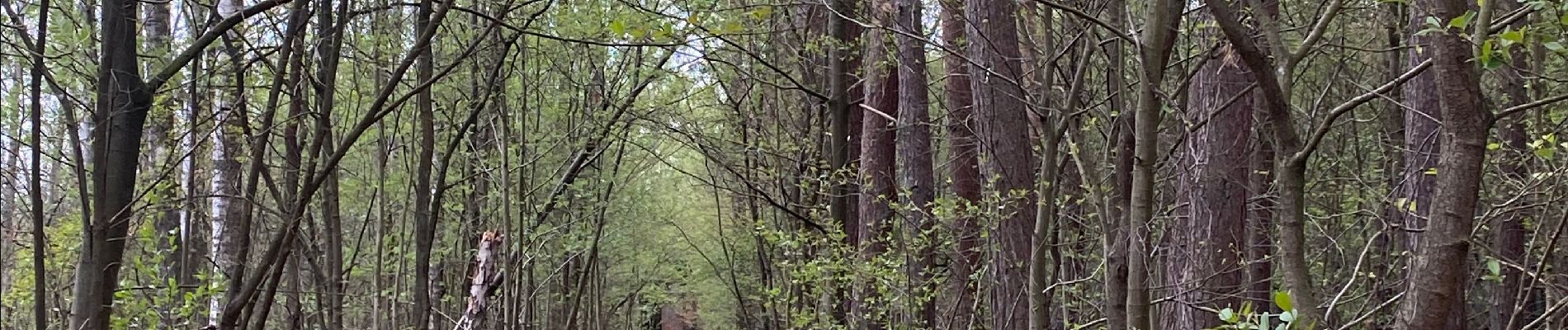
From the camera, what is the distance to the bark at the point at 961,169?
6.62 metres

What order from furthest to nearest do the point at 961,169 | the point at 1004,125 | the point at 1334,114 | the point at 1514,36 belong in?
the point at 961,169
the point at 1004,125
the point at 1334,114
the point at 1514,36

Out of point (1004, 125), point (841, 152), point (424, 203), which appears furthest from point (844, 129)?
point (424, 203)

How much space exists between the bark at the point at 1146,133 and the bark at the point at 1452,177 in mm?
684

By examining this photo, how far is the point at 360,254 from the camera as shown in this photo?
36.3 feet

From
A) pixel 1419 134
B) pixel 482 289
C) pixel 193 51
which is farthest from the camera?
pixel 482 289

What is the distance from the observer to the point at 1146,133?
2.99 meters

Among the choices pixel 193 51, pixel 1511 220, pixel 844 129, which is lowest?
pixel 1511 220

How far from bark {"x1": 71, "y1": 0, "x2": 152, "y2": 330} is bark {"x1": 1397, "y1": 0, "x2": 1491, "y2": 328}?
3500 millimetres

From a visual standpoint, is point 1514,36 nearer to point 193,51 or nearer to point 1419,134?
point 193,51

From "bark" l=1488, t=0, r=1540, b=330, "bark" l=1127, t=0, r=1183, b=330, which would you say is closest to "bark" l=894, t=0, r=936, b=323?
"bark" l=1488, t=0, r=1540, b=330

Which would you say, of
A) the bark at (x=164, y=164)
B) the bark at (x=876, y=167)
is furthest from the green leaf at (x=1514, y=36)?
the bark at (x=876, y=167)

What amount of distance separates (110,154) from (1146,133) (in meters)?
3.04

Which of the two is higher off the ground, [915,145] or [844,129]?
[844,129]

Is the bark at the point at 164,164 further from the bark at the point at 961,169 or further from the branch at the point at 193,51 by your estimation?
the bark at the point at 961,169
